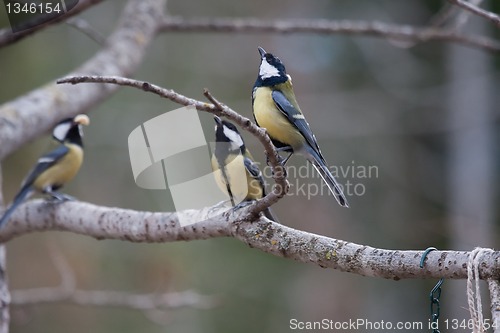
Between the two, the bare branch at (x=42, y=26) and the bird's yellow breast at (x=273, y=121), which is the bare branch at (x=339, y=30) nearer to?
the bare branch at (x=42, y=26)

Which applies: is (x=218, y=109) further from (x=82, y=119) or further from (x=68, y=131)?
(x=68, y=131)

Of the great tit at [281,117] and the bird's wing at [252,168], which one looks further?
the bird's wing at [252,168]

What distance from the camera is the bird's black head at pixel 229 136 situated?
101 inches

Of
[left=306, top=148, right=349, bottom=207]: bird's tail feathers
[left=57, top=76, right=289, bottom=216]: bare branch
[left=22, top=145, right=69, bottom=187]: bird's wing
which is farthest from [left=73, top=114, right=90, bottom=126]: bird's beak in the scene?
[left=57, top=76, right=289, bottom=216]: bare branch

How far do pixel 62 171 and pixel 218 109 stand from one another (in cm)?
215

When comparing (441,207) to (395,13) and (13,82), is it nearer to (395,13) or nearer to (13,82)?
(395,13)

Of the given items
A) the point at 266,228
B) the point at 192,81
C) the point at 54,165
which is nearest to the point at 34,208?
the point at 54,165

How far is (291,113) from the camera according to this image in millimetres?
A: 2385

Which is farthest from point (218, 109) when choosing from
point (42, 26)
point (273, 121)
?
point (42, 26)

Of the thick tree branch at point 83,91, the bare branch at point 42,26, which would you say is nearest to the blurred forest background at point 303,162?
the thick tree branch at point 83,91

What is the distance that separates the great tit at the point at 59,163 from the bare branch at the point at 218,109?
1.71m

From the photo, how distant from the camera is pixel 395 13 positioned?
8867 millimetres

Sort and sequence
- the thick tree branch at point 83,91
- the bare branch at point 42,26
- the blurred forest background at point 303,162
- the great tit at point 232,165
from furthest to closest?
the blurred forest background at point 303,162, the thick tree branch at point 83,91, the bare branch at point 42,26, the great tit at point 232,165

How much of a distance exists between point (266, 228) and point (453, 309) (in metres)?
4.93
